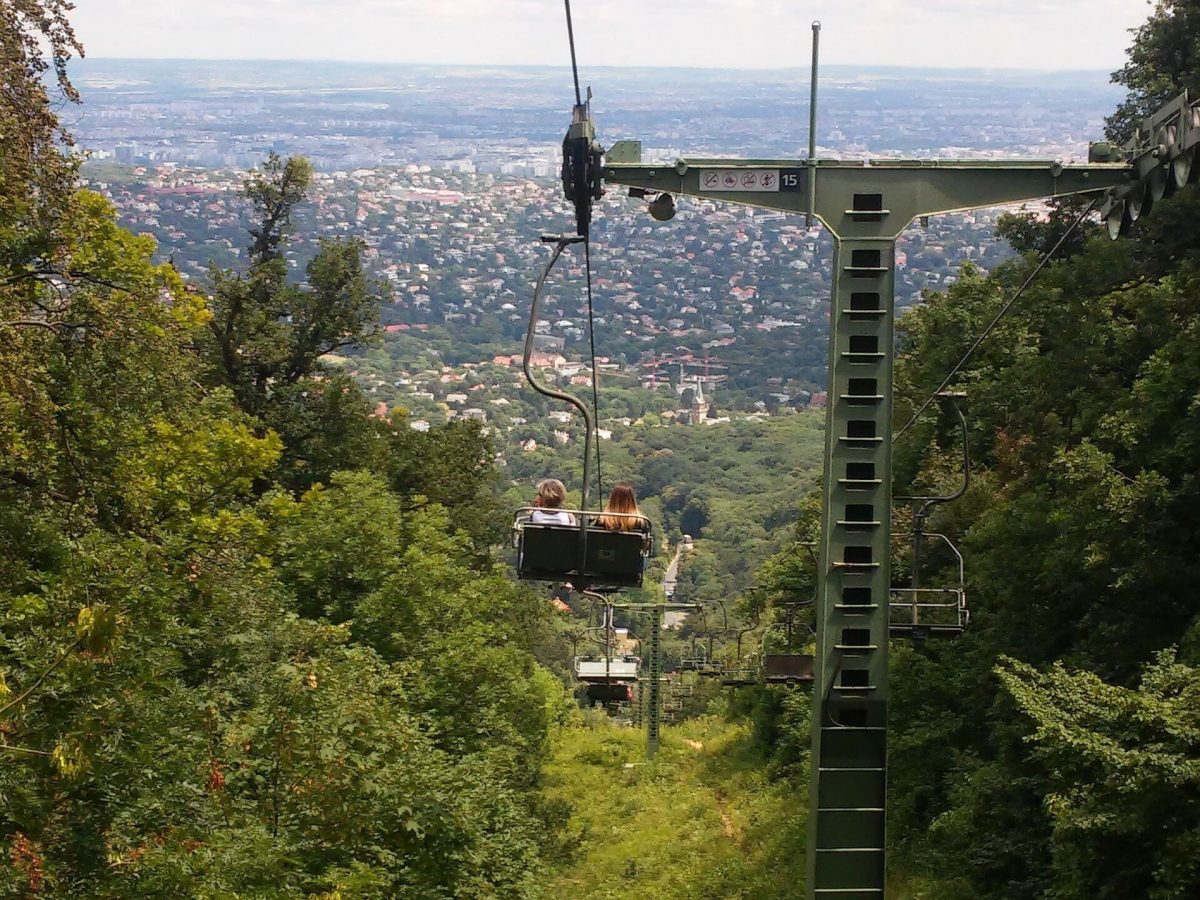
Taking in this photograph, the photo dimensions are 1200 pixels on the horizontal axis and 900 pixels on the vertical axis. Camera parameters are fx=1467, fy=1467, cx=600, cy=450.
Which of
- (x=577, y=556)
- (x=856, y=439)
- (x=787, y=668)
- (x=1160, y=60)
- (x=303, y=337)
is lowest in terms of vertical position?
(x=787, y=668)

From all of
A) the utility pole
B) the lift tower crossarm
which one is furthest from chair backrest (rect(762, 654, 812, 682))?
the lift tower crossarm

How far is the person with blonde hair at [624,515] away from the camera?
424 inches

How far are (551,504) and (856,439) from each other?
4325 mm

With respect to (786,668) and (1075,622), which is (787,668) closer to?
(786,668)

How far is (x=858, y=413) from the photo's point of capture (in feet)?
25.8

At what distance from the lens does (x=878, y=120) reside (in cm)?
7981

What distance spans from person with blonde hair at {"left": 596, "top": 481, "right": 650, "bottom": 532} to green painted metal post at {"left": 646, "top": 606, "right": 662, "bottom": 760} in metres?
15.7

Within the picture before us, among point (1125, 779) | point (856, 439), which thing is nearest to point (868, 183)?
point (856, 439)

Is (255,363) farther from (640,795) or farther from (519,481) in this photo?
(519,481)

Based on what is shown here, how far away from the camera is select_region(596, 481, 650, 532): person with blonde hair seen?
10.8 m

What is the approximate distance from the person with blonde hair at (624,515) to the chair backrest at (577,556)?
0.43 feet

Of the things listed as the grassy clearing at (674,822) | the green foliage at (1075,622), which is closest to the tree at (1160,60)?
the green foliage at (1075,622)

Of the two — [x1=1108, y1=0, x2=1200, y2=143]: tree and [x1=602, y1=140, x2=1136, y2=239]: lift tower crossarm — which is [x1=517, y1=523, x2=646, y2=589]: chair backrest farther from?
[x1=1108, y1=0, x2=1200, y2=143]: tree

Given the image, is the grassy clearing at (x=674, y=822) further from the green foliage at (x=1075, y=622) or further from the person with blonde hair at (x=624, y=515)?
the person with blonde hair at (x=624, y=515)
